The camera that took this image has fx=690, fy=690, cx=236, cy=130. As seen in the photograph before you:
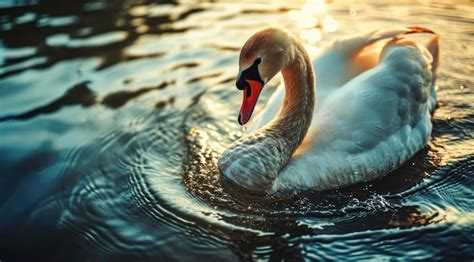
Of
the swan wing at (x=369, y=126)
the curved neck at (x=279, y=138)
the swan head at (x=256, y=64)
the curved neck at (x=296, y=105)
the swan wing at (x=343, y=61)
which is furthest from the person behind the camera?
the swan wing at (x=343, y=61)

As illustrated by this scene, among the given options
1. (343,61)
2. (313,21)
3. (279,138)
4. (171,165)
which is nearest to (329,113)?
(279,138)

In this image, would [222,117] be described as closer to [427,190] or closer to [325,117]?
[325,117]

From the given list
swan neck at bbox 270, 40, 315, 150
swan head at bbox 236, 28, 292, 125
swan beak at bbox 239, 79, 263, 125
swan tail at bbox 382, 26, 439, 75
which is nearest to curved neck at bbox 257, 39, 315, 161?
swan neck at bbox 270, 40, 315, 150

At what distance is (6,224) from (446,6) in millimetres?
8905

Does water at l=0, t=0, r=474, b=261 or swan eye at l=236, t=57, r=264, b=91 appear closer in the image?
water at l=0, t=0, r=474, b=261

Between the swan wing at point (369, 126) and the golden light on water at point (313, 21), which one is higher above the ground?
the swan wing at point (369, 126)

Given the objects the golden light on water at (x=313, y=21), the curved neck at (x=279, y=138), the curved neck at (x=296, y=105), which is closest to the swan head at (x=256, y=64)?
the curved neck at (x=279, y=138)

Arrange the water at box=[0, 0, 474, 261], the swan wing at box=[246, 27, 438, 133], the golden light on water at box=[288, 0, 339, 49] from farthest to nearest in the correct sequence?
the golden light on water at box=[288, 0, 339, 49], the swan wing at box=[246, 27, 438, 133], the water at box=[0, 0, 474, 261]

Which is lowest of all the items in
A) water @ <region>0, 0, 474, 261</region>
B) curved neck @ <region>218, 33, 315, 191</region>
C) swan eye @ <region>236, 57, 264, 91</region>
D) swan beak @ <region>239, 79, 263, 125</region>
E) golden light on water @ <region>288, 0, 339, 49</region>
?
golden light on water @ <region>288, 0, 339, 49</region>

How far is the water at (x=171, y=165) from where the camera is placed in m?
5.67

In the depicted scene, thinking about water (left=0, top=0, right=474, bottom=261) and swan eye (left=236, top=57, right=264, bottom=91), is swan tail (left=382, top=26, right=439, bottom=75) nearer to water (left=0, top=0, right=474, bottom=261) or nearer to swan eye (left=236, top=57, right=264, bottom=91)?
water (left=0, top=0, right=474, bottom=261)

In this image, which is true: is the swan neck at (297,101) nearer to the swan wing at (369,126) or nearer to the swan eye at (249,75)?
the swan wing at (369,126)

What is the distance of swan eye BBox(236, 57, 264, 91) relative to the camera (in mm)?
6215

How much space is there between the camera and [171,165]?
7016 mm
